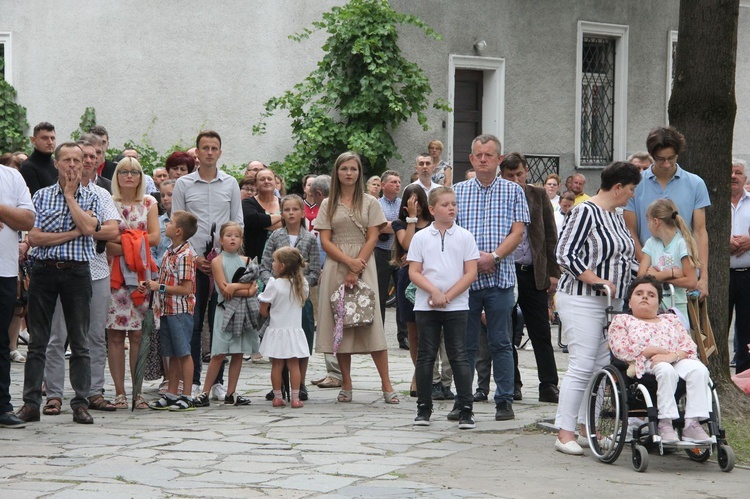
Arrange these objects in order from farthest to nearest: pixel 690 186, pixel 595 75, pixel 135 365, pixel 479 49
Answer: pixel 595 75 < pixel 479 49 < pixel 135 365 < pixel 690 186

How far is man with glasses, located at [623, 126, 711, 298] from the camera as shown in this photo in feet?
28.7

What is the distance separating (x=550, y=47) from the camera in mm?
21562

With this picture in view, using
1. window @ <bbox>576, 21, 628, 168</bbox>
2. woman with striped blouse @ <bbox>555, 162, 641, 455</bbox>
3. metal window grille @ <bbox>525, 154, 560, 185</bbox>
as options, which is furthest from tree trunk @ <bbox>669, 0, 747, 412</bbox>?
window @ <bbox>576, 21, 628, 168</bbox>

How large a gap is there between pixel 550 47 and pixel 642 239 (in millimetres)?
13094

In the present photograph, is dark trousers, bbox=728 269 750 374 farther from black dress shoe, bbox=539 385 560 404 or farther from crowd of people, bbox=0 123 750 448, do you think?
black dress shoe, bbox=539 385 560 404

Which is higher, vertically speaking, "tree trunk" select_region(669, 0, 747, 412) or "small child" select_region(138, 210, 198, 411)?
"tree trunk" select_region(669, 0, 747, 412)

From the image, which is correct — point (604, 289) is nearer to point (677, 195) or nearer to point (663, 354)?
point (663, 354)

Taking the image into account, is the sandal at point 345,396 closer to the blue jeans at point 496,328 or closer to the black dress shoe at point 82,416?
the blue jeans at point 496,328

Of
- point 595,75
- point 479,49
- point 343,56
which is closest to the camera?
point 343,56

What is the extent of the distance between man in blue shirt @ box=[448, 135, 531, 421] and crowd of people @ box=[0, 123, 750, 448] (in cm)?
1

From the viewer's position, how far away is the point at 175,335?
9922mm

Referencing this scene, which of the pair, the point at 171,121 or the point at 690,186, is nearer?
the point at 690,186

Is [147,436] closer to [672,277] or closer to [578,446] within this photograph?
[578,446]

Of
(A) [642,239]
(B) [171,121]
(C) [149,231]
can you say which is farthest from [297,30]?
(A) [642,239]
